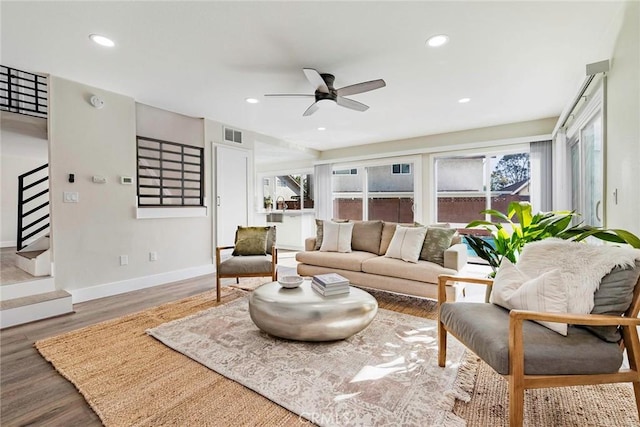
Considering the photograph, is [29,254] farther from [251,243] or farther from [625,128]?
[625,128]

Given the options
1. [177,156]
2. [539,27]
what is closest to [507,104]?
[539,27]

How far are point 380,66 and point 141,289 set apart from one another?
391 cm

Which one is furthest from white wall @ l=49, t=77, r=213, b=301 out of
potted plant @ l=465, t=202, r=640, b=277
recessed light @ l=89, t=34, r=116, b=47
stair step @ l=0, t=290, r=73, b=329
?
potted plant @ l=465, t=202, r=640, b=277

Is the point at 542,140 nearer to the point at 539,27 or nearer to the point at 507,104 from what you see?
the point at 507,104

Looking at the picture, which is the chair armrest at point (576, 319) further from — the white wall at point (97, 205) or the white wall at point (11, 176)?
the white wall at point (11, 176)

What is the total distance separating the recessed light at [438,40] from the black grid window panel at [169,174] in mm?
3492

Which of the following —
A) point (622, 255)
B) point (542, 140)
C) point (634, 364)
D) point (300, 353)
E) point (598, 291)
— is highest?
point (542, 140)

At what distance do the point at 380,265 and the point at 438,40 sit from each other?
2258mm

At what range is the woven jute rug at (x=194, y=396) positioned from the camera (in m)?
1.44

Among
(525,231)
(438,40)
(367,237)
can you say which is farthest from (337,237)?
(438,40)

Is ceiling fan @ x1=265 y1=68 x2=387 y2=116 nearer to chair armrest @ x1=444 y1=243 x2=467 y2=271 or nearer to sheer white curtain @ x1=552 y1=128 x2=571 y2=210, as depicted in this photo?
chair armrest @ x1=444 y1=243 x2=467 y2=271

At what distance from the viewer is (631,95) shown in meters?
1.77

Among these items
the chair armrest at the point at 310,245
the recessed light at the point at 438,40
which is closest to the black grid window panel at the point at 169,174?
the chair armrest at the point at 310,245

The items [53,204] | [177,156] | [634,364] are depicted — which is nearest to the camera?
[634,364]
